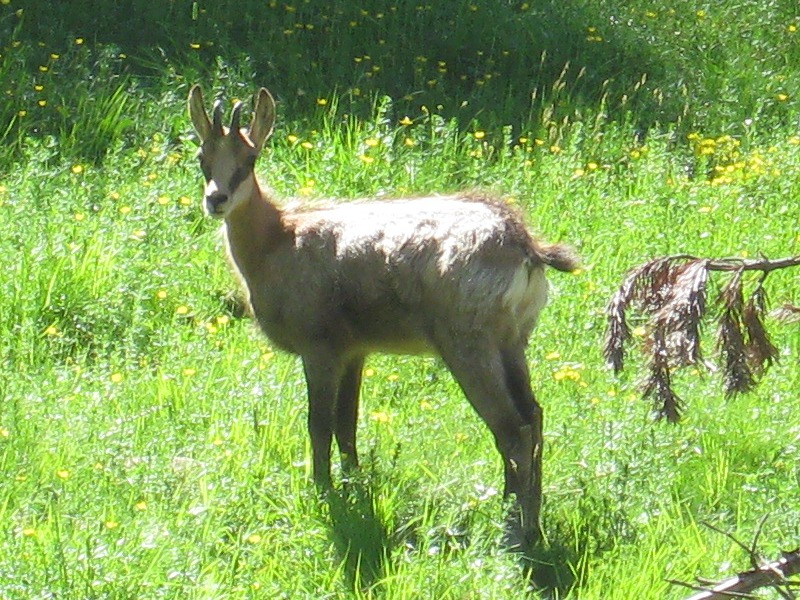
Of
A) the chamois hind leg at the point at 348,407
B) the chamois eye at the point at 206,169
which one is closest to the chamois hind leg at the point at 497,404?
the chamois hind leg at the point at 348,407

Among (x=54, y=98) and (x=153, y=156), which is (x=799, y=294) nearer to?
(x=153, y=156)

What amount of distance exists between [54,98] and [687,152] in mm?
4345

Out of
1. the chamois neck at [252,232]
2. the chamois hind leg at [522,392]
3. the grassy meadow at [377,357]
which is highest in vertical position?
the chamois neck at [252,232]

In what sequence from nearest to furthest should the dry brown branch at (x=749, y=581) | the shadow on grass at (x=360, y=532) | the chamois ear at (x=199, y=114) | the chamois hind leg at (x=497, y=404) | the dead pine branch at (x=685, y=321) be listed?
the dry brown branch at (x=749, y=581), the dead pine branch at (x=685, y=321), the shadow on grass at (x=360, y=532), the chamois hind leg at (x=497, y=404), the chamois ear at (x=199, y=114)

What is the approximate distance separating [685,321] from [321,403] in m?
3.18

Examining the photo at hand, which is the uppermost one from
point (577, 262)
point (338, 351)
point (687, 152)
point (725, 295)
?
point (725, 295)

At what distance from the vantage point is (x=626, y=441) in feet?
19.1

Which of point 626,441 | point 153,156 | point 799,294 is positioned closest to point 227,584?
point 626,441

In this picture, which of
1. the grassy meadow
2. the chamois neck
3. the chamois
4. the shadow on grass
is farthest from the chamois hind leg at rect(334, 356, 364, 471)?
the chamois neck

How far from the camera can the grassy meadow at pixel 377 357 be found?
5023 millimetres

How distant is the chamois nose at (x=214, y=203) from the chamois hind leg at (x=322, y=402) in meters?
0.70

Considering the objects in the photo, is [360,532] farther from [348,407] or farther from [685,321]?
[685,321]

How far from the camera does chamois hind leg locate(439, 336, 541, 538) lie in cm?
549

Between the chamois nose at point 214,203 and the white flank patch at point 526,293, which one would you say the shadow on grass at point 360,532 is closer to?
the white flank patch at point 526,293
